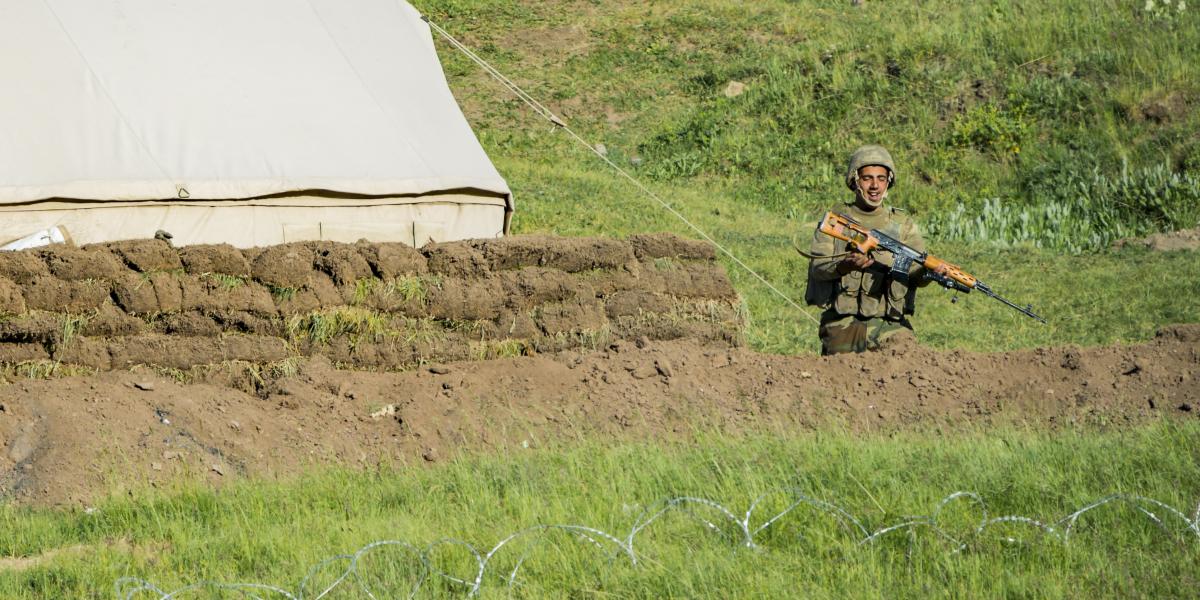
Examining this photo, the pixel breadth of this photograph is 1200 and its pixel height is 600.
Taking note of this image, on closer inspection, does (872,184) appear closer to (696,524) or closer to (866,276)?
(866,276)

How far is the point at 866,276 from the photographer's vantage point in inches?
247

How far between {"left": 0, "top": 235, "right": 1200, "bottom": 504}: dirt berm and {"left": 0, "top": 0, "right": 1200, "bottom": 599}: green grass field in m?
0.39

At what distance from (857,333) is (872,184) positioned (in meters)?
0.77

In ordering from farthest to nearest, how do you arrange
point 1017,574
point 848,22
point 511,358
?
point 848,22 → point 511,358 → point 1017,574

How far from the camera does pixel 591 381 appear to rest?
21.0 feet

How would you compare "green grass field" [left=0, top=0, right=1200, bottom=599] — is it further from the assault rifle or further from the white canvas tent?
the white canvas tent

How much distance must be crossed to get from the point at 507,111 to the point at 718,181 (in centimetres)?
356

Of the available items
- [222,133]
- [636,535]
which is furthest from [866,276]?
[222,133]

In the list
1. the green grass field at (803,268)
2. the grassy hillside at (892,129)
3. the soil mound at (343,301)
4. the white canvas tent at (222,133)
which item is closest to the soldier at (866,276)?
the green grass field at (803,268)

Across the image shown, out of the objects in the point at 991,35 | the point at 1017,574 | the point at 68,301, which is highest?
the point at 991,35

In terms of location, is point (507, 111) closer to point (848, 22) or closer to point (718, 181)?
point (718, 181)

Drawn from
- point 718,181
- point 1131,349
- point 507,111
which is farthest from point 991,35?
point 1131,349

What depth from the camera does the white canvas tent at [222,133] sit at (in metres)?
7.80

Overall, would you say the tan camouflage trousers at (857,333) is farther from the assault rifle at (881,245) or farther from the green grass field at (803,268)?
the green grass field at (803,268)
